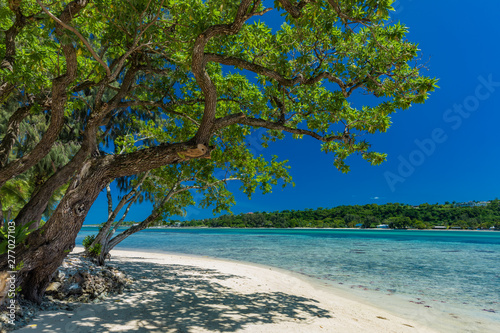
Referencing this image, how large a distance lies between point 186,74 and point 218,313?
525 centimetres

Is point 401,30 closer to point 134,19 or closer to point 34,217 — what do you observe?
point 134,19

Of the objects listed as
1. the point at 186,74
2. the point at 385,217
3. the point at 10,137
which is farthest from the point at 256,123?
the point at 385,217

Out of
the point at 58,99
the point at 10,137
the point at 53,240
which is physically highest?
the point at 58,99

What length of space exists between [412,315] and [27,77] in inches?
344

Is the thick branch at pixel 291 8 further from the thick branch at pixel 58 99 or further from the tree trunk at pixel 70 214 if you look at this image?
the thick branch at pixel 58 99

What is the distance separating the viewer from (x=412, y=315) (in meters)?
5.92

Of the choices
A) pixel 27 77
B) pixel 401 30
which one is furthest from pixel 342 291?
pixel 27 77

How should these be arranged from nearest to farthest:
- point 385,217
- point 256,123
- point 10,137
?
point 256,123 → point 10,137 → point 385,217

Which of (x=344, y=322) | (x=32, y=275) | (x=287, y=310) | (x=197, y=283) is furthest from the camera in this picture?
(x=197, y=283)

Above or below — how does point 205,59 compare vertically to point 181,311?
above

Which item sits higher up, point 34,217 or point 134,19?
point 134,19

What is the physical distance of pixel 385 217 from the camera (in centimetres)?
7419

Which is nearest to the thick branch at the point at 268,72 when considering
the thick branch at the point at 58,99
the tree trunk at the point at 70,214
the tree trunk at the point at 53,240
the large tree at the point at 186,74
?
the large tree at the point at 186,74

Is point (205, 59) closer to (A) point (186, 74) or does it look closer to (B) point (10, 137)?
(A) point (186, 74)
